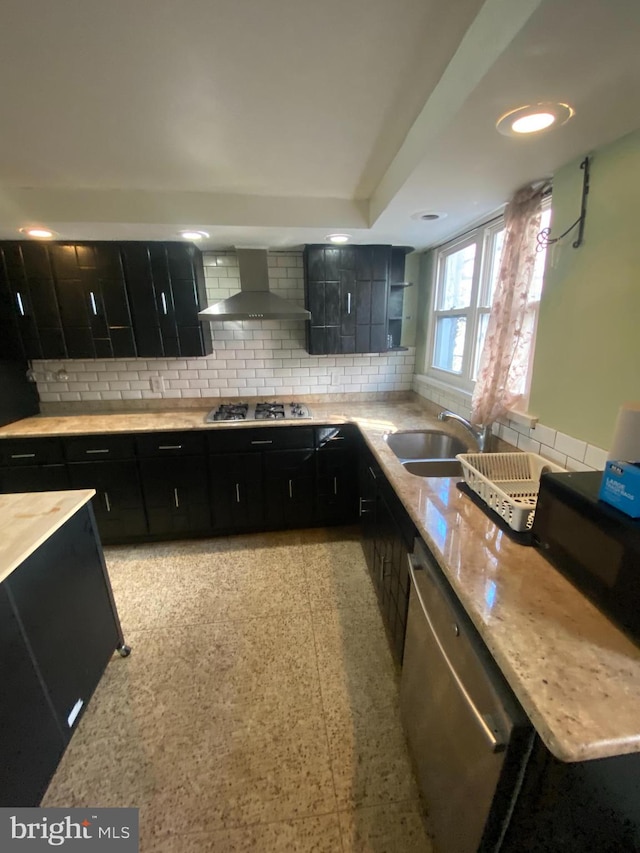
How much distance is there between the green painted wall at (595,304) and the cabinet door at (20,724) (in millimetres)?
2119

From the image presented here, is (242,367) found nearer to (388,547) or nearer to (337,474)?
(337,474)

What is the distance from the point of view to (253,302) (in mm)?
2406

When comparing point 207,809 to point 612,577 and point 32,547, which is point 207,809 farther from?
point 612,577

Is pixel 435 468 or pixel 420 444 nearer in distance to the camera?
pixel 435 468

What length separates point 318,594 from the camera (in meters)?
2.09

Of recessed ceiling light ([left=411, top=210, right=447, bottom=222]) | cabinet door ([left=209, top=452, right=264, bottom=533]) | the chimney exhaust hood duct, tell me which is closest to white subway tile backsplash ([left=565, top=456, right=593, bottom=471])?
recessed ceiling light ([left=411, top=210, right=447, bottom=222])

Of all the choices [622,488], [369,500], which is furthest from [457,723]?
[369,500]

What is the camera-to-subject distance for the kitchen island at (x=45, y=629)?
1072 millimetres

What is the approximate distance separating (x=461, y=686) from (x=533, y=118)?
63.2 inches

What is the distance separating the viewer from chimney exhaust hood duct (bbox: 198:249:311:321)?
7.59ft

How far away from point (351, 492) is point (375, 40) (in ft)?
7.84

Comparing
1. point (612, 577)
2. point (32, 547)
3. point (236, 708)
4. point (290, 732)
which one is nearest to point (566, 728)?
point (612, 577)

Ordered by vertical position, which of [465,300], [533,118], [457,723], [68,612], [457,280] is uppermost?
[533,118]

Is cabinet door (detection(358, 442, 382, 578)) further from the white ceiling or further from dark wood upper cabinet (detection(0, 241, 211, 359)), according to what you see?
dark wood upper cabinet (detection(0, 241, 211, 359))
